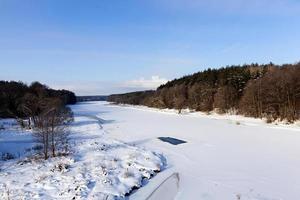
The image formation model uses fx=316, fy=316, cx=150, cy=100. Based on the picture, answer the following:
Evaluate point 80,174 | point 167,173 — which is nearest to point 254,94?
point 167,173

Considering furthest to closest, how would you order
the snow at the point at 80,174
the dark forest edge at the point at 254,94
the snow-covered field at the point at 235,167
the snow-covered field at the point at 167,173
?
the dark forest edge at the point at 254,94, the snow-covered field at the point at 235,167, the snow-covered field at the point at 167,173, the snow at the point at 80,174

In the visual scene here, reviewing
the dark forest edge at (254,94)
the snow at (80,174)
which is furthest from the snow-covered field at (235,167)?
the dark forest edge at (254,94)

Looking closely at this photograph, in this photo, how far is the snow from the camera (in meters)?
9.05

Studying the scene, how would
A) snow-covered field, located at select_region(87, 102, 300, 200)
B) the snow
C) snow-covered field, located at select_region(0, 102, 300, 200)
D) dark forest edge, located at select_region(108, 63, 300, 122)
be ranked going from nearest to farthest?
1. the snow
2. snow-covered field, located at select_region(0, 102, 300, 200)
3. snow-covered field, located at select_region(87, 102, 300, 200)
4. dark forest edge, located at select_region(108, 63, 300, 122)

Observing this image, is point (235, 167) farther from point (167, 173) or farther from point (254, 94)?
point (254, 94)

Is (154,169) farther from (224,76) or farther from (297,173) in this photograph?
(224,76)

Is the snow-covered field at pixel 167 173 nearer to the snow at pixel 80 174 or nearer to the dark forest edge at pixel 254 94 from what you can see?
the snow at pixel 80 174

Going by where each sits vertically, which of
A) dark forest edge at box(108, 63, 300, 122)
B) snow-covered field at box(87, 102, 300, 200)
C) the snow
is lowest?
snow-covered field at box(87, 102, 300, 200)

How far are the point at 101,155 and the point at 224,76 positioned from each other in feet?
156

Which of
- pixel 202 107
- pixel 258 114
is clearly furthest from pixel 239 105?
pixel 202 107

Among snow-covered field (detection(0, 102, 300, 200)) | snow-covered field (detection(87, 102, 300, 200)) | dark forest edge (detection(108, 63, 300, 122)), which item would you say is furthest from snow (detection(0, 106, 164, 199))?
dark forest edge (detection(108, 63, 300, 122))

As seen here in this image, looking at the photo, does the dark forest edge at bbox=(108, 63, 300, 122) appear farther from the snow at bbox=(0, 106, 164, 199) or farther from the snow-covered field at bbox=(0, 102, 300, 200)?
the snow at bbox=(0, 106, 164, 199)

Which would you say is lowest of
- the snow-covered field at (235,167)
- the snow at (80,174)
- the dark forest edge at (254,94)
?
the snow-covered field at (235,167)

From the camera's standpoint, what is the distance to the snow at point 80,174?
29.7 ft
